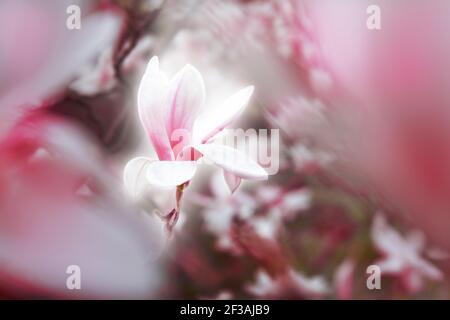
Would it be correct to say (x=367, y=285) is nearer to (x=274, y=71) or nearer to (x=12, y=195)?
(x=274, y=71)

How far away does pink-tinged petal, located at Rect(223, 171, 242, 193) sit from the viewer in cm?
171

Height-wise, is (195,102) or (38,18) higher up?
(38,18)

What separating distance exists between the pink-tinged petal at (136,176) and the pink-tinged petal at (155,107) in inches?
2.2

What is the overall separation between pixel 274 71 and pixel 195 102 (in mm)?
250

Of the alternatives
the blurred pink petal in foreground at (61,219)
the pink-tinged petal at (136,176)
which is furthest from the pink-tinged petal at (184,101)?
the blurred pink petal in foreground at (61,219)

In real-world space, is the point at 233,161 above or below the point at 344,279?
above

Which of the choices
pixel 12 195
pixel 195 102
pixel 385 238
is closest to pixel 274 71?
pixel 195 102

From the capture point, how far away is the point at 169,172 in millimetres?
1683

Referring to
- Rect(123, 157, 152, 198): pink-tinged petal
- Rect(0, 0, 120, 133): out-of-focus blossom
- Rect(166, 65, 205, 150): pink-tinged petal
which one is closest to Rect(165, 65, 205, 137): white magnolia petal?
Rect(166, 65, 205, 150): pink-tinged petal

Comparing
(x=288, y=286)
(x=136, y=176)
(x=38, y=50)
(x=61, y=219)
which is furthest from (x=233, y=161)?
(x=38, y=50)

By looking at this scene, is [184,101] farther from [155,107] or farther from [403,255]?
[403,255]

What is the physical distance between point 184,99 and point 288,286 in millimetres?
629

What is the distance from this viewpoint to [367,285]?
1.74 meters
